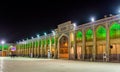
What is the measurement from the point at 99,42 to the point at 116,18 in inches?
329

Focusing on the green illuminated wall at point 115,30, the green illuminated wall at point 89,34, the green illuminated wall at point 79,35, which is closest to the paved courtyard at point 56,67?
the green illuminated wall at point 115,30

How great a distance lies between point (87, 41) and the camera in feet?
197

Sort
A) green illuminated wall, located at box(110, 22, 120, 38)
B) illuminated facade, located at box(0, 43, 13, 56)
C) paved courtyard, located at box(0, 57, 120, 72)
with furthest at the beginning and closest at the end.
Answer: illuminated facade, located at box(0, 43, 13, 56) < green illuminated wall, located at box(110, 22, 120, 38) < paved courtyard, located at box(0, 57, 120, 72)

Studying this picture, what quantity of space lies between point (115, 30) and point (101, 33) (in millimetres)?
5415

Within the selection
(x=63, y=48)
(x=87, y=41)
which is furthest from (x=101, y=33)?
(x=63, y=48)

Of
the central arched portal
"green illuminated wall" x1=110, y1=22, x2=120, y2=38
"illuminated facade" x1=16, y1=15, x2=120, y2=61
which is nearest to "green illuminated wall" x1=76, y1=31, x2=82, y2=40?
"illuminated facade" x1=16, y1=15, x2=120, y2=61

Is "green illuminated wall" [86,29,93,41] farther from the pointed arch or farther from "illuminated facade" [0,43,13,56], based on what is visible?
"illuminated facade" [0,43,13,56]

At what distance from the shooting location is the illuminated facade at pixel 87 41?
4959 centimetres

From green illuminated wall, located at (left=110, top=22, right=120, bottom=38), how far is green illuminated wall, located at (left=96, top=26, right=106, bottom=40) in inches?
109

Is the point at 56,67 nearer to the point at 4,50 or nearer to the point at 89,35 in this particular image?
the point at 89,35

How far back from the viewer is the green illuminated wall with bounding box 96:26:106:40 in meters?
53.3

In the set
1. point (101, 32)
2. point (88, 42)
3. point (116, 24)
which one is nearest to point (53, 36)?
point (88, 42)

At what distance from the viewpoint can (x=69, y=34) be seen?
2729 inches

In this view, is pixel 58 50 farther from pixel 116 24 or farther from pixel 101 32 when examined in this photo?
pixel 116 24
